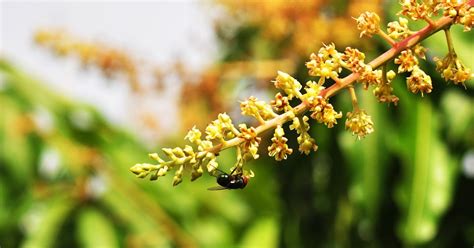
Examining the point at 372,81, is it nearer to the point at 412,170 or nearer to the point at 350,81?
the point at 350,81

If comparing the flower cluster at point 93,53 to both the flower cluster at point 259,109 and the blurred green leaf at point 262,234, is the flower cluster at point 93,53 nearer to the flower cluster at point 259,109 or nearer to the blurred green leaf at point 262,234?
the blurred green leaf at point 262,234

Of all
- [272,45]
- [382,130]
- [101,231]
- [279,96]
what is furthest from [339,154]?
[279,96]

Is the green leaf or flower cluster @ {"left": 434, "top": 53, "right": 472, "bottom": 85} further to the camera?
the green leaf

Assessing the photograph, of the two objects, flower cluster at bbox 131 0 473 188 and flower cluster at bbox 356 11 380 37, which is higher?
flower cluster at bbox 356 11 380 37

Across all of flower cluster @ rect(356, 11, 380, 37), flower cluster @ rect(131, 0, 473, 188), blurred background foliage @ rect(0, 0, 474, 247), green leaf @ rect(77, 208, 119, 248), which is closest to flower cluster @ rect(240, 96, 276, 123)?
flower cluster @ rect(131, 0, 473, 188)

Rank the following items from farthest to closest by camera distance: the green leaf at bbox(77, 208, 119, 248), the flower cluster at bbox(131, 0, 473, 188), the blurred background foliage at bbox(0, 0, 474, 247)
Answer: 1. the green leaf at bbox(77, 208, 119, 248)
2. the blurred background foliage at bbox(0, 0, 474, 247)
3. the flower cluster at bbox(131, 0, 473, 188)

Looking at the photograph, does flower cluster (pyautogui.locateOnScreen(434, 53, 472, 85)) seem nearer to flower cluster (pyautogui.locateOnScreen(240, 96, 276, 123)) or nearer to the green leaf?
flower cluster (pyautogui.locateOnScreen(240, 96, 276, 123))
